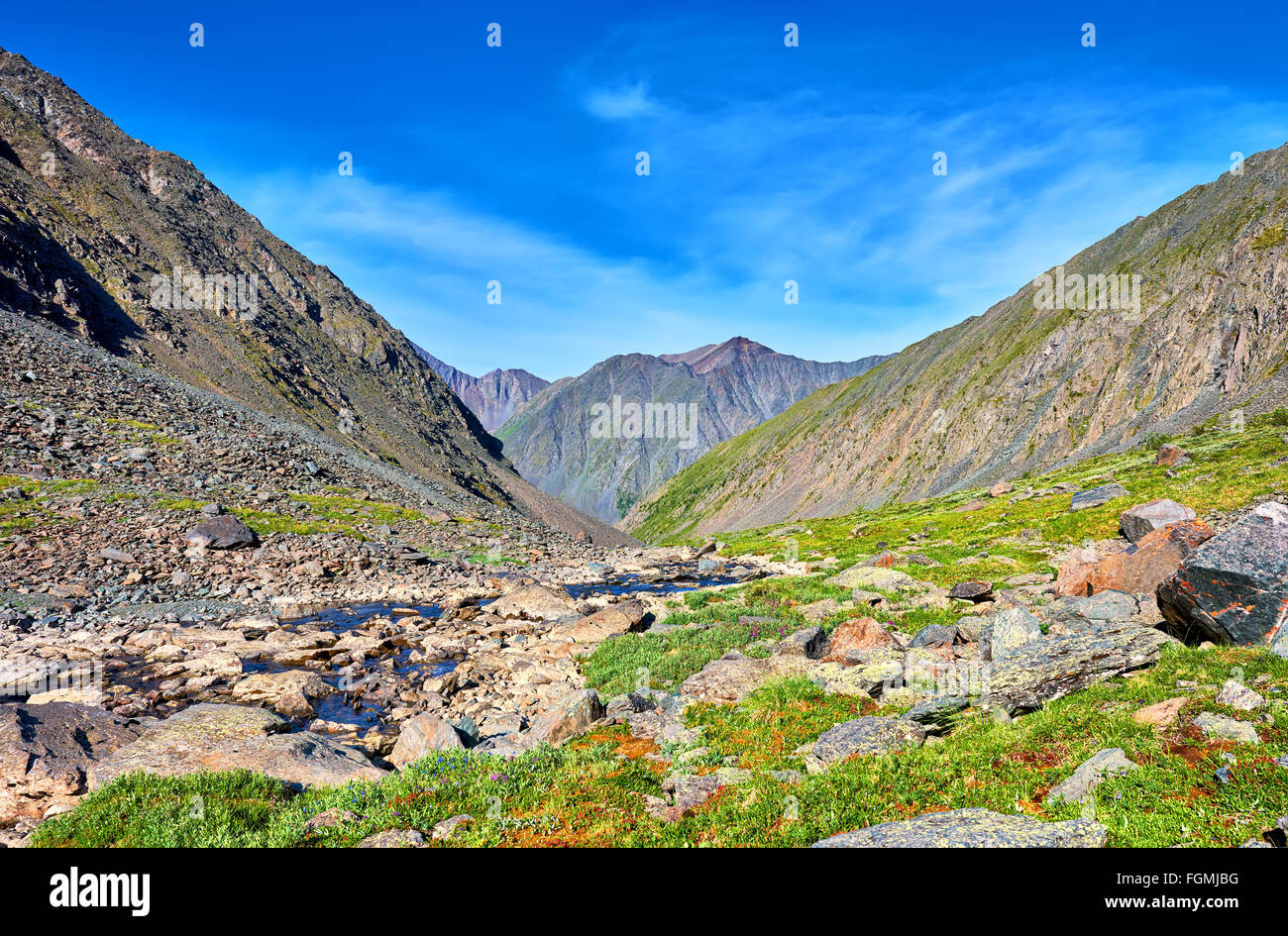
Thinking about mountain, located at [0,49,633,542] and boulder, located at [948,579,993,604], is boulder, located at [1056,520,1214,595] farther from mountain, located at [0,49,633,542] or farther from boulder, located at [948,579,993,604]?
mountain, located at [0,49,633,542]

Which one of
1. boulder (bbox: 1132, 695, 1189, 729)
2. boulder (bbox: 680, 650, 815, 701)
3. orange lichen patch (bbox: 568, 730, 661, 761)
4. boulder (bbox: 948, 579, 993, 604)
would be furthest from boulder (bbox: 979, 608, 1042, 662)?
orange lichen patch (bbox: 568, 730, 661, 761)

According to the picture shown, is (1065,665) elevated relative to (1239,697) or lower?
lower

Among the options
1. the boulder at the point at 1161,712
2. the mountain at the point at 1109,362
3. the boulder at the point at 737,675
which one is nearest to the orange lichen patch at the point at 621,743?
the boulder at the point at 737,675

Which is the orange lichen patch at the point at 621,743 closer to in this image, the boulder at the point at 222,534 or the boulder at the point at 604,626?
the boulder at the point at 604,626

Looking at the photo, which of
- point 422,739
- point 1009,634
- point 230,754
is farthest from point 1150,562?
point 230,754

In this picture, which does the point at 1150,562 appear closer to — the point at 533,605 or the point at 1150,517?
the point at 1150,517
